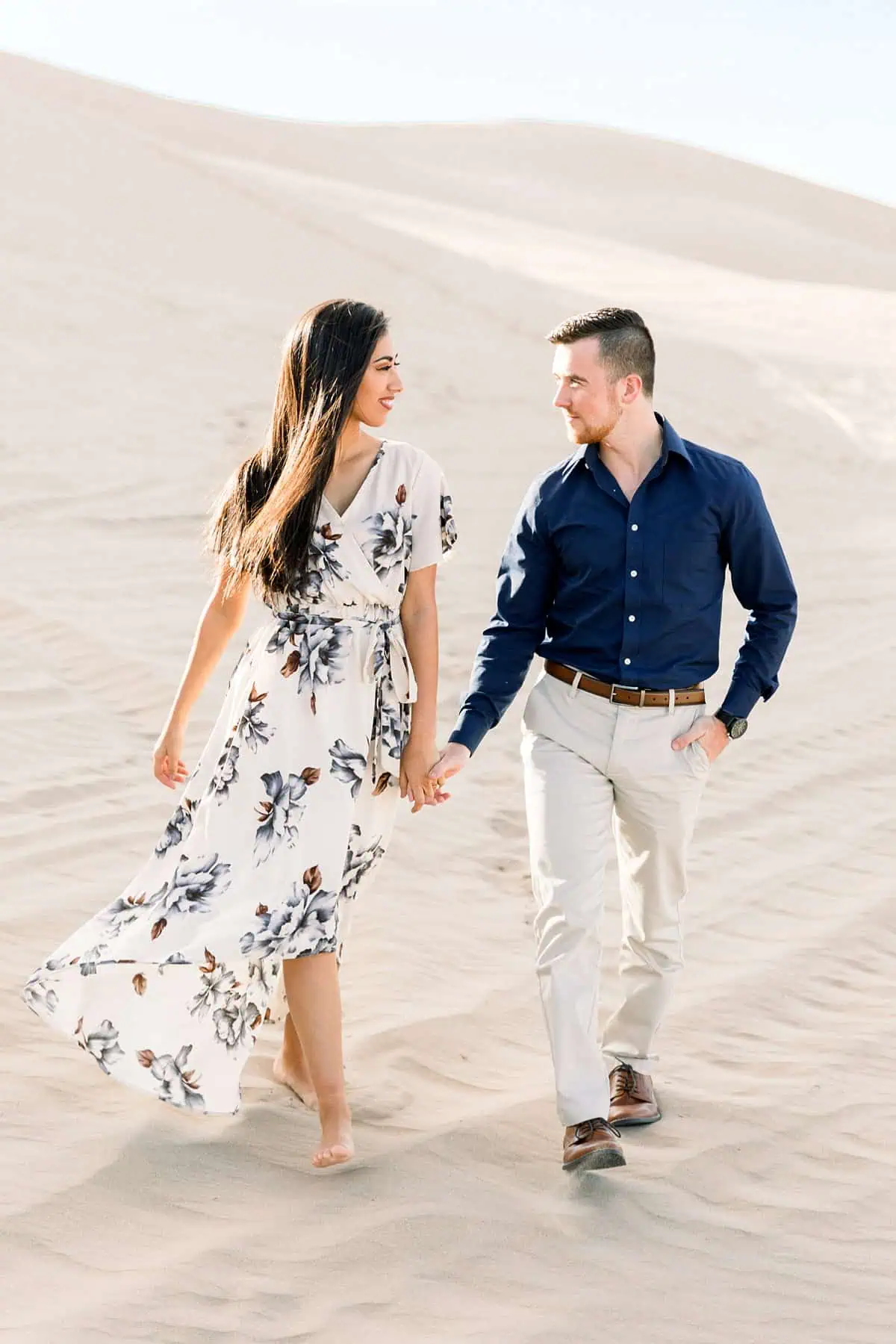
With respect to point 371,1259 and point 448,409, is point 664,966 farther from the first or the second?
point 448,409

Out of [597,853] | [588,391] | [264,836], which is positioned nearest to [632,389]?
[588,391]

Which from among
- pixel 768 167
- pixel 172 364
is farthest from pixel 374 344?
pixel 768 167

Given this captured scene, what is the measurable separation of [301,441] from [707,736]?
1138 mm

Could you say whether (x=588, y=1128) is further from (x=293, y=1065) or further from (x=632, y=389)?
(x=632, y=389)

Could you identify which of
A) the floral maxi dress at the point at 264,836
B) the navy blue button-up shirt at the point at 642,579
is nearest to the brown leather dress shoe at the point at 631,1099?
the floral maxi dress at the point at 264,836

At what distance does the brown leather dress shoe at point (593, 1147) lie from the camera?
3.39 metres

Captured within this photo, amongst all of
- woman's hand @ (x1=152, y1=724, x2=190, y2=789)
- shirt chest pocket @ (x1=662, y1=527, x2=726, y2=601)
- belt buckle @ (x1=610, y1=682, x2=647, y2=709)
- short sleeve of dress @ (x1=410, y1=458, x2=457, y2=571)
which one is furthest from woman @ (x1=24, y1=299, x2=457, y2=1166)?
shirt chest pocket @ (x1=662, y1=527, x2=726, y2=601)

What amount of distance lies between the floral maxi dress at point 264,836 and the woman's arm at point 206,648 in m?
0.15

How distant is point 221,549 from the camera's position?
12.3ft

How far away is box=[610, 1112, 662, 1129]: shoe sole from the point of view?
387 centimetres

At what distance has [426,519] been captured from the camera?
3.68 metres

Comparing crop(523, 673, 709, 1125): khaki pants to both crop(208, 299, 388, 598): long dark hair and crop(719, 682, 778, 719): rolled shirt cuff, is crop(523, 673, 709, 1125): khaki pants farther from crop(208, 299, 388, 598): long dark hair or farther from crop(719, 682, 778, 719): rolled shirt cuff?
crop(208, 299, 388, 598): long dark hair

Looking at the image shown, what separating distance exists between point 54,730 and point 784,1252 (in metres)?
3.98

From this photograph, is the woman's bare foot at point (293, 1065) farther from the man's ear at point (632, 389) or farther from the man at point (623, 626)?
the man's ear at point (632, 389)
